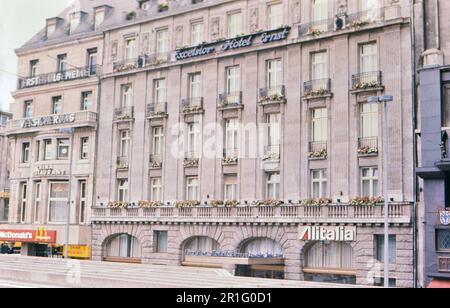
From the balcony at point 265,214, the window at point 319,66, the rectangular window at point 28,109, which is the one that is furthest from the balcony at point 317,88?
the rectangular window at point 28,109

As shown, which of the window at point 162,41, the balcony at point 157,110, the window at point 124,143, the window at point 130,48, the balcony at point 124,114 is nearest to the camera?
the balcony at point 157,110

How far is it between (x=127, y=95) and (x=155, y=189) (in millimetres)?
6824

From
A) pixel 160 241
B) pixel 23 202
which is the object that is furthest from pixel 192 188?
pixel 23 202

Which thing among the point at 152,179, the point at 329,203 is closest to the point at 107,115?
the point at 152,179

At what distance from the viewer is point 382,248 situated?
2998 cm

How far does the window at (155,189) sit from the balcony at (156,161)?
34.5 inches

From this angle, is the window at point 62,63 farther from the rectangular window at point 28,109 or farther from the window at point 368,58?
the window at point 368,58

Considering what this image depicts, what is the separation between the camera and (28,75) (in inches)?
1751

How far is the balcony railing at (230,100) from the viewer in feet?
117

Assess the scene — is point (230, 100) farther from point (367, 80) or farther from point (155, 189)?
point (367, 80)

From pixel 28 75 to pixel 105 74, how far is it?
270 inches

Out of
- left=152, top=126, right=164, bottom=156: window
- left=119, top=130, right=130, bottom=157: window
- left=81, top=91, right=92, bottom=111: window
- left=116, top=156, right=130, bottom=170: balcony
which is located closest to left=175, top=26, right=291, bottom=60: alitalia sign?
left=152, top=126, right=164, bottom=156: window

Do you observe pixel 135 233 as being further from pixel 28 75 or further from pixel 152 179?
pixel 28 75

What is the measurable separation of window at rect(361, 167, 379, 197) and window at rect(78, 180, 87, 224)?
64.5 ft
